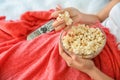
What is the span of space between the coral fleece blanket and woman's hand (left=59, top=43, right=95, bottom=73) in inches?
1.7

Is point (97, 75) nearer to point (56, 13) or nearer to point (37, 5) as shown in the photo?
point (56, 13)

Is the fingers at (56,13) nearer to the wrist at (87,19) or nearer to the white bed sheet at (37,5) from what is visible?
the wrist at (87,19)

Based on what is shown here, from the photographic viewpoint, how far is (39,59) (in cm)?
103

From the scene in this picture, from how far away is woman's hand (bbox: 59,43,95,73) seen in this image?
2.97 feet

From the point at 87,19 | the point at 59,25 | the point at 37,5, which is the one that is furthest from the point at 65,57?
the point at 37,5

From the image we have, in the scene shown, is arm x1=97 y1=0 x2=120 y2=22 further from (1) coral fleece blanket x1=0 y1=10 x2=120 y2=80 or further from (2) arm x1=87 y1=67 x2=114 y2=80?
(2) arm x1=87 y1=67 x2=114 y2=80

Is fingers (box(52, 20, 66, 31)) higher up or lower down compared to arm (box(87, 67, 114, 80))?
higher up

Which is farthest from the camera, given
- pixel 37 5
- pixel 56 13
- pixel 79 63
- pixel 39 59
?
pixel 37 5

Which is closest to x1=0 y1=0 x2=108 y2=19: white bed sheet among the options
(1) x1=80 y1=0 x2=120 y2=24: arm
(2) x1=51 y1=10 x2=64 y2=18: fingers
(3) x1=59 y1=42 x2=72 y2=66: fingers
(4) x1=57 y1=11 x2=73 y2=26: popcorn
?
(1) x1=80 y1=0 x2=120 y2=24: arm

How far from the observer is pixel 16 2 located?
4.77ft

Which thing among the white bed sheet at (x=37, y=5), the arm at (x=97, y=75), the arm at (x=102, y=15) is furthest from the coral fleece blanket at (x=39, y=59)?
the white bed sheet at (x=37, y=5)

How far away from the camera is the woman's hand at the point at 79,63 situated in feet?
2.97

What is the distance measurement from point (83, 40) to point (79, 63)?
0.09 metres

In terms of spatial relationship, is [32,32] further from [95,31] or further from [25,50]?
[95,31]
